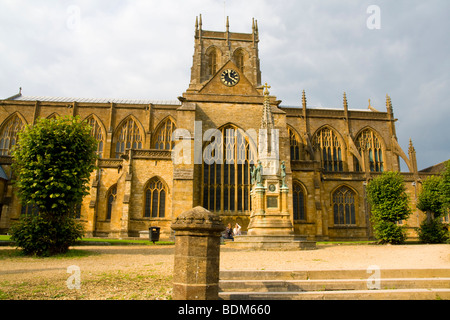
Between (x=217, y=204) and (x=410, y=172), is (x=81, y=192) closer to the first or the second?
(x=217, y=204)

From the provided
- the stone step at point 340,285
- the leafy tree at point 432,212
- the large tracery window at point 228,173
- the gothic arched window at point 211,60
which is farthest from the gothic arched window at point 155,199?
the gothic arched window at point 211,60

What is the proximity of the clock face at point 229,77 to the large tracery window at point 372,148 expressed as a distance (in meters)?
18.9

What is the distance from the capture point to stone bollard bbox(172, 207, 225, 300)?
5.04 m

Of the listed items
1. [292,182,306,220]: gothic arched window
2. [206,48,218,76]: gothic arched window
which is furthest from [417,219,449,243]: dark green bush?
[206,48,218,76]: gothic arched window

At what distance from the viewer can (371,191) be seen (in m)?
24.3

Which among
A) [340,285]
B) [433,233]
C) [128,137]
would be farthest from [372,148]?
[340,285]

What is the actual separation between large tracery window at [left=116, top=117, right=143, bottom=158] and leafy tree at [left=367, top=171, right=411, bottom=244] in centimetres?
2601

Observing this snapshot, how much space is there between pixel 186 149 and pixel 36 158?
12814mm

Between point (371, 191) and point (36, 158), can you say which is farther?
point (371, 191)

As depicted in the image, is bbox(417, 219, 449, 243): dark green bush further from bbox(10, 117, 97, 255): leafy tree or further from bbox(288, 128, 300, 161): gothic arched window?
A: bbox(10, 117, 97, 255): leafy tree

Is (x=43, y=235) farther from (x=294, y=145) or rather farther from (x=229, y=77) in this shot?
(x=294, y=145)

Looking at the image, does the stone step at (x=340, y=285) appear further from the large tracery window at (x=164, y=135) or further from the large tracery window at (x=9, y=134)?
the large tracery window at (x=9, y=134)

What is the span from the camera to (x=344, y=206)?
3266 cm
